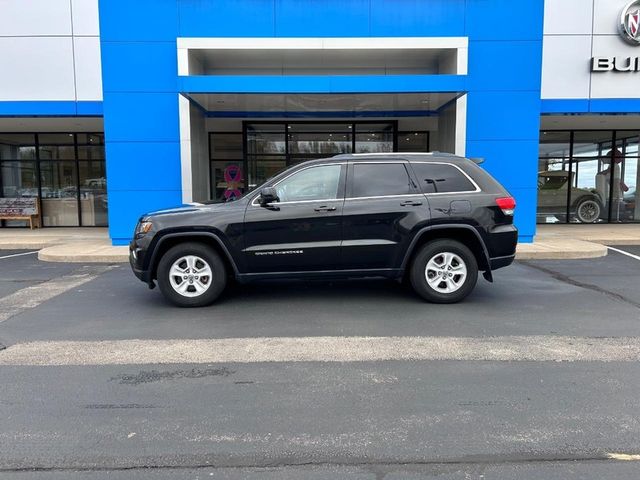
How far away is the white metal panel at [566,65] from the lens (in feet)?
42.6

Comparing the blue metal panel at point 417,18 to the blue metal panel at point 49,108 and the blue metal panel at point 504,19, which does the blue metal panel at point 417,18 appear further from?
the blue metal panel at point 49,108

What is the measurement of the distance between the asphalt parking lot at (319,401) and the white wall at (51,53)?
8.47 metres

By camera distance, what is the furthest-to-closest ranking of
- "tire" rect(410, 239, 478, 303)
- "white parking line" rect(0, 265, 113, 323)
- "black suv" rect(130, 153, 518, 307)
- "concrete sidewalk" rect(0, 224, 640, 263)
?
"concrete sidewalk" rect(0, 224, 640, 263), "white parking line" rect(0, 265, 113, 323), "tire" rect(410, 239, 478, 303), "black suv" rect(130, 153, 518, 307)

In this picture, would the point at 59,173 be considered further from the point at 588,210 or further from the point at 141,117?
the point at 588,210

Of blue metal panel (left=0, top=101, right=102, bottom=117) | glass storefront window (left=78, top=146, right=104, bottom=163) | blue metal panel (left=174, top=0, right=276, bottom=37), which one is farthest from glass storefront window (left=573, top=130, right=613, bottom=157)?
glass storefront window (left=78, top=146, right=104, bottom=163)

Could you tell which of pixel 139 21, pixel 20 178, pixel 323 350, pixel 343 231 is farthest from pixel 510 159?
pixel 20 178

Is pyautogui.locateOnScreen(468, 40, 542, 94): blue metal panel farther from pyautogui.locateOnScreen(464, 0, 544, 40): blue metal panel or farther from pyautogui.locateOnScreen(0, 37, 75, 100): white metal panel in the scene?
pyautogui.locateOnScreen(0, 37, 75, 100): white metal panel

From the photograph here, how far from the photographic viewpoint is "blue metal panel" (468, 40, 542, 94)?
1181cm

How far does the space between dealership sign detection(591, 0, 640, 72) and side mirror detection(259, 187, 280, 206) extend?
10891 millimetres

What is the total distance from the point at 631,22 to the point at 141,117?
12618mm

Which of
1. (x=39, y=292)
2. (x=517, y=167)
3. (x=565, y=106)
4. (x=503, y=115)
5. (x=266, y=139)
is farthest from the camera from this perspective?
(x=266, y=139)

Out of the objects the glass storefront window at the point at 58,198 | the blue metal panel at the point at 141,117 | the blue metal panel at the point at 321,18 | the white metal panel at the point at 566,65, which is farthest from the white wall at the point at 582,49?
the glass storefront window at the point at 58,198

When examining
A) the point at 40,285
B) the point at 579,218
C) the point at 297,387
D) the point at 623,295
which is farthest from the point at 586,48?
the point at 40,285

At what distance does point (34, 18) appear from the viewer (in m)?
12.9
